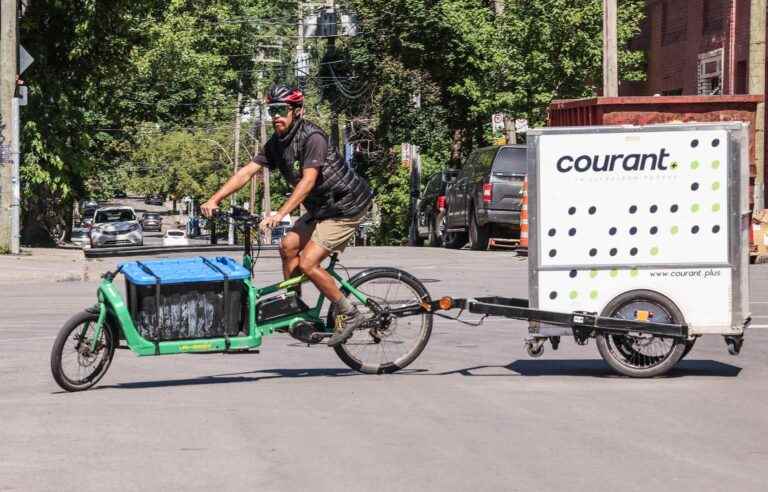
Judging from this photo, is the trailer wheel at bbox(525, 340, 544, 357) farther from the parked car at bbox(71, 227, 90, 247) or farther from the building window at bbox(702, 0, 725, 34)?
the parked car at bbox(71, 227, 90, 247)

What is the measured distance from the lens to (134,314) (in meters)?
10.2

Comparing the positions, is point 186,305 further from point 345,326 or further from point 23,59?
point 23,59

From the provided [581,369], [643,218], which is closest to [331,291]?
[581,369]

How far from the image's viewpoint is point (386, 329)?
10891 mm

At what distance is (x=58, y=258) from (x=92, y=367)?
17.7 metres

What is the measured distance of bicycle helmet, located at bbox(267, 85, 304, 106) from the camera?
10.5 meters

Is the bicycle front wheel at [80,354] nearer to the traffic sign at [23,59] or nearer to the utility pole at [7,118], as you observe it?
the utility pole at [7,118]

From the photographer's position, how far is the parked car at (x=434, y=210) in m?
34.8

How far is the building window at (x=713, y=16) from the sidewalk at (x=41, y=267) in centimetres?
1794

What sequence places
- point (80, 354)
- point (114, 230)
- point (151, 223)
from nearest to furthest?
1. point (80, 354)
2. point (114, 230)
3. point (151, 223)

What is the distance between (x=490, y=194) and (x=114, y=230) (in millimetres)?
37468

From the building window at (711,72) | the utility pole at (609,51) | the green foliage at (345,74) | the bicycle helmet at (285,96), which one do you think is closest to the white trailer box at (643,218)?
the bicycle helmet at (285,96)

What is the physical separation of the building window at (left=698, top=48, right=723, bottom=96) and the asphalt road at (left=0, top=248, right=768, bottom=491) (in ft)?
84.1

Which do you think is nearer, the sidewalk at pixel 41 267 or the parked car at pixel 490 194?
the sidewalk at pixel 41 267
